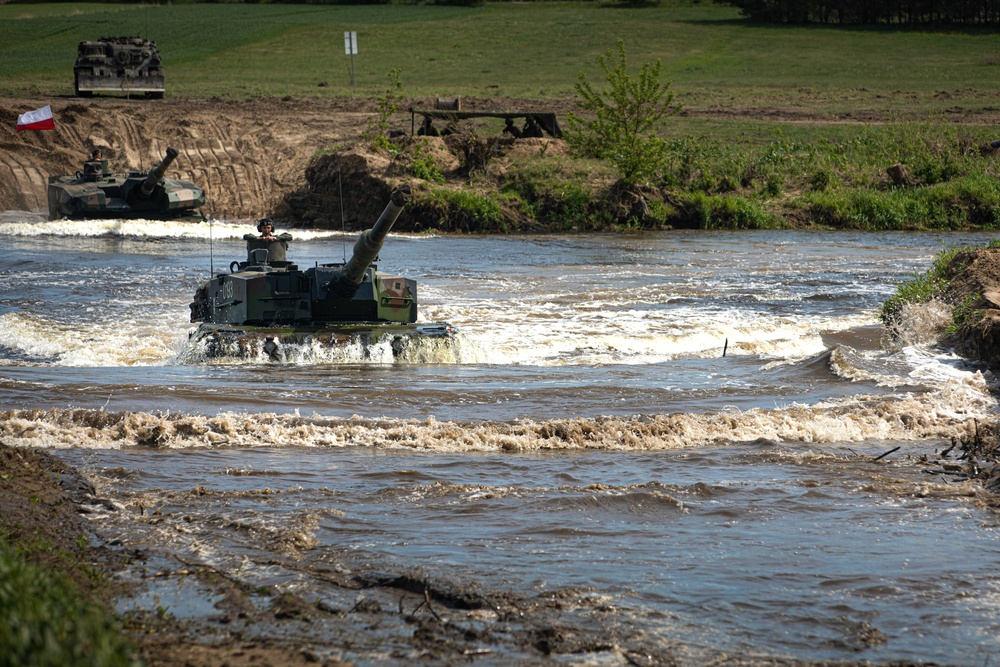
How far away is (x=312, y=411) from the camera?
1216 cm

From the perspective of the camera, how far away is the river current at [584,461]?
6.77m

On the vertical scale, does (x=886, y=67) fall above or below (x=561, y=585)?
above

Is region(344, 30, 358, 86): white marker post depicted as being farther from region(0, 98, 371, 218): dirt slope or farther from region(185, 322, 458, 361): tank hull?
region(185, 322, 458, 361): tank hull

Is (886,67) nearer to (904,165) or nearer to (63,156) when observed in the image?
(904,165)

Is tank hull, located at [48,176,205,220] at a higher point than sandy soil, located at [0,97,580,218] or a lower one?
lower

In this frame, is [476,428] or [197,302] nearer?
[476,428]

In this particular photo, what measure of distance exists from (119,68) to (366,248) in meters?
35.2

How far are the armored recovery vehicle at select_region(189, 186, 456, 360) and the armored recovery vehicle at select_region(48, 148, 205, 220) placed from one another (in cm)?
1506

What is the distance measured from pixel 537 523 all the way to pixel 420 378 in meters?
6.46

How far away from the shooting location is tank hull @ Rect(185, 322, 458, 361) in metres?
15.6

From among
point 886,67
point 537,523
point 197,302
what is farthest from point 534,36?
point 537,523

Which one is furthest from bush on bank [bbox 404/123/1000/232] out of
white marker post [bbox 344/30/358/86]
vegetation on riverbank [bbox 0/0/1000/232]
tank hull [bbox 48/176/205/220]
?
white marker post [bbox 344/30/358/86]

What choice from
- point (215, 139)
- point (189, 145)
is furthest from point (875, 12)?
point (189, 145)

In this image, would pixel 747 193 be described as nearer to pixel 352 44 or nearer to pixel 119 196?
pixel 119 196
